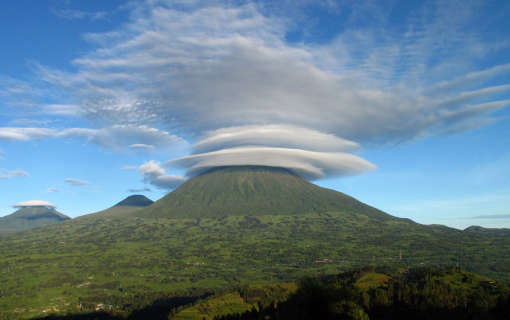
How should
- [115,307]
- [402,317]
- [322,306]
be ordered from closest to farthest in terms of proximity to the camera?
[322,306] < [402,317] < [115,307]

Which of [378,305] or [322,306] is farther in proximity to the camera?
[378,305]

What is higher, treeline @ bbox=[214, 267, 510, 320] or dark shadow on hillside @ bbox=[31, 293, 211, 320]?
treeline @ bbox=[214, 267, 510, 320]

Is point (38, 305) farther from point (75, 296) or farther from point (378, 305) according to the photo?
point (378, 305)

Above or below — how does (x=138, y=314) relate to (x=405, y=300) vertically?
below

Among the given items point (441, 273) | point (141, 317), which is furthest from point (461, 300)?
point (141, 317)

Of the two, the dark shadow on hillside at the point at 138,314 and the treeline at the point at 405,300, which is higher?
the treeline at the point at 405,300

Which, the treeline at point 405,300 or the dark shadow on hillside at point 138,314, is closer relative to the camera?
the treeline at point 405,300

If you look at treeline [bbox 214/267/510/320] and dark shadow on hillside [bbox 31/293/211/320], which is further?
dark shadow on hillside [bbox 31/293/211/320]

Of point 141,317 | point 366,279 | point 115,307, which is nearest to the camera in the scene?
point 366,279
